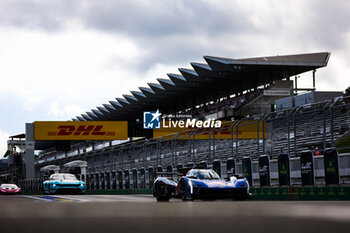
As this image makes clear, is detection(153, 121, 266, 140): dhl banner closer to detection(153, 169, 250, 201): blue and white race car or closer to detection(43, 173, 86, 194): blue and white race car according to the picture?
detection(153, 169, 250, 201): blue and white race car

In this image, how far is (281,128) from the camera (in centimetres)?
2116

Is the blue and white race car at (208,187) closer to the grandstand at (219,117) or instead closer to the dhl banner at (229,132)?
the grandstand at (219,117)

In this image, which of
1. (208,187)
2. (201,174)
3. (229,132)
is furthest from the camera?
(229,132)

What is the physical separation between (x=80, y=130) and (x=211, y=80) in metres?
14.7

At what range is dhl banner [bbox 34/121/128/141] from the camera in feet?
213

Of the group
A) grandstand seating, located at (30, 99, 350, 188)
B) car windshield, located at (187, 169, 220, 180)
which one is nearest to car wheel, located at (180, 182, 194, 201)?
car windshield, located at (187, 169, 220, 180)

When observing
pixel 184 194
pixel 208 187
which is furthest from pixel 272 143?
pixel 208 187

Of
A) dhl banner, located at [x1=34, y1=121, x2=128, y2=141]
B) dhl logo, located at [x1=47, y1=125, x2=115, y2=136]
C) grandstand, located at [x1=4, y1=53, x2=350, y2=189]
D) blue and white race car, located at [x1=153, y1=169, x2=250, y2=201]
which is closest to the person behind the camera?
blue and white race car, located at [x1=153, y1=169, x2=250, y2=201]

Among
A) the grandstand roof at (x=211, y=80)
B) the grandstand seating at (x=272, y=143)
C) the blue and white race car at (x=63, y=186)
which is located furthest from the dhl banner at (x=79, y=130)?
the blue and white race car at (x=63, y=186)

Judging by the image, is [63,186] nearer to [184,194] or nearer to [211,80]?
[184,194]

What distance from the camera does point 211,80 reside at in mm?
67500

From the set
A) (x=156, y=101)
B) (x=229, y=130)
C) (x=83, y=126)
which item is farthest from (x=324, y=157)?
(x=156, y=101)

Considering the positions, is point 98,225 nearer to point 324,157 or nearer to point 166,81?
point 324,157

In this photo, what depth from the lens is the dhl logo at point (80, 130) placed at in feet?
215
